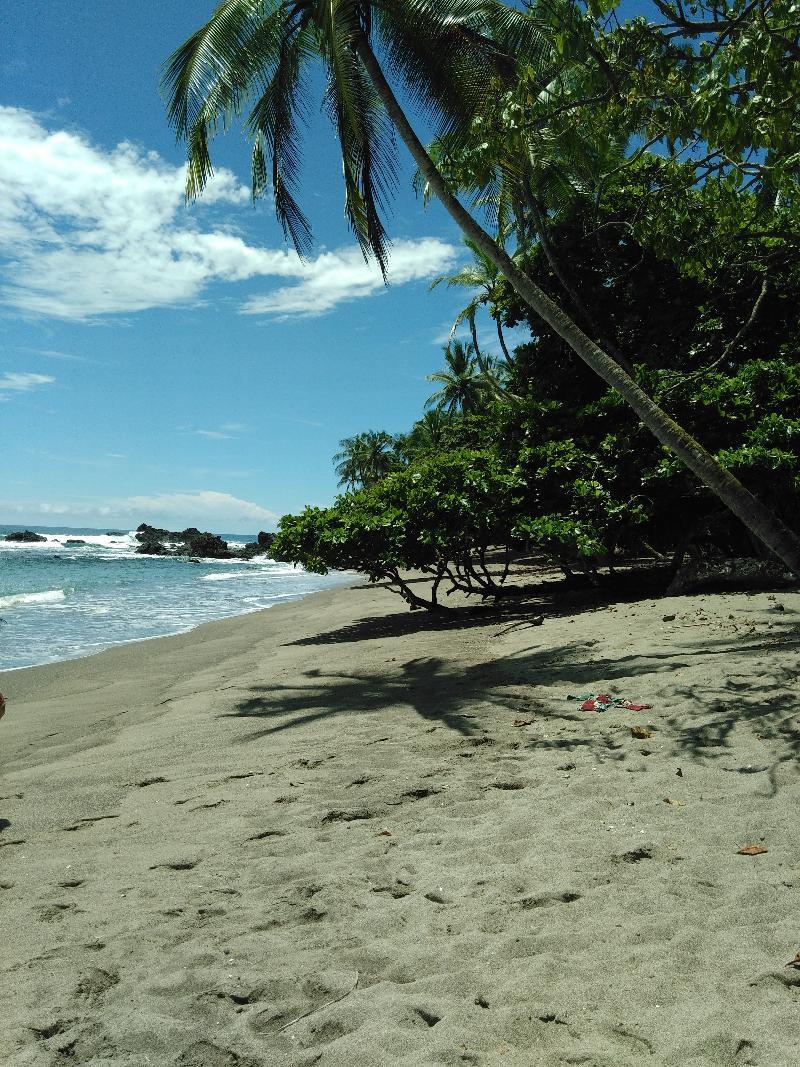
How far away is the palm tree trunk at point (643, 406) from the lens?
20.8ft

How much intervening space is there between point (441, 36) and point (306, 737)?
29.2 ft

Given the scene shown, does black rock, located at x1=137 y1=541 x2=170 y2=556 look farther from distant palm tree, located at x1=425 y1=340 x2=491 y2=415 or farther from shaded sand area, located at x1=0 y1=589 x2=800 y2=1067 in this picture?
shaded sand area, located at x1=0 y1=589 x2=800 y2=1067

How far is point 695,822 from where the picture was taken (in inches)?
135

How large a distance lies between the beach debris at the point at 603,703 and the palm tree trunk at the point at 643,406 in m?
2.13

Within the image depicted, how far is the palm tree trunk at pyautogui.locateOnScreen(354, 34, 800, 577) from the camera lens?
6.35 meters

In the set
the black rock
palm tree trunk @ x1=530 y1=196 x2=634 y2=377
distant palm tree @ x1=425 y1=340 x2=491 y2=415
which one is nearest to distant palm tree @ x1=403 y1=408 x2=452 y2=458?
distant palm tree @ x1=425 y1=340 x2=491 y2=415

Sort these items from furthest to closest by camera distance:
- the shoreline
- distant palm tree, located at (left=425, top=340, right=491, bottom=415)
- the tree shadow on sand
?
distant palm tree, located at (left=425, top=340, right=491, bottom=415) < the shoreline < the tree shadow on sand

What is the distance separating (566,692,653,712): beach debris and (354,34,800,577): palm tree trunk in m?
2.13

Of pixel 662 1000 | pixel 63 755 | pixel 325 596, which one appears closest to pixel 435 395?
pixel 325 596

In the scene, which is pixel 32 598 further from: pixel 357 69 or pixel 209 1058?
pixel 209 1058

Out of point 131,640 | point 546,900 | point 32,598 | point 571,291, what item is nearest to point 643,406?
point 546,900

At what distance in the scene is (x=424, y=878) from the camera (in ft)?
10.5

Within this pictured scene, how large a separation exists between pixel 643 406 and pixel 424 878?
4900mm

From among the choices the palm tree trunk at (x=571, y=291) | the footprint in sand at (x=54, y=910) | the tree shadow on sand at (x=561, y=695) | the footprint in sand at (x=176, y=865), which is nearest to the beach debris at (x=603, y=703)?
the tree shadow on sand at (x=561, y=695)
